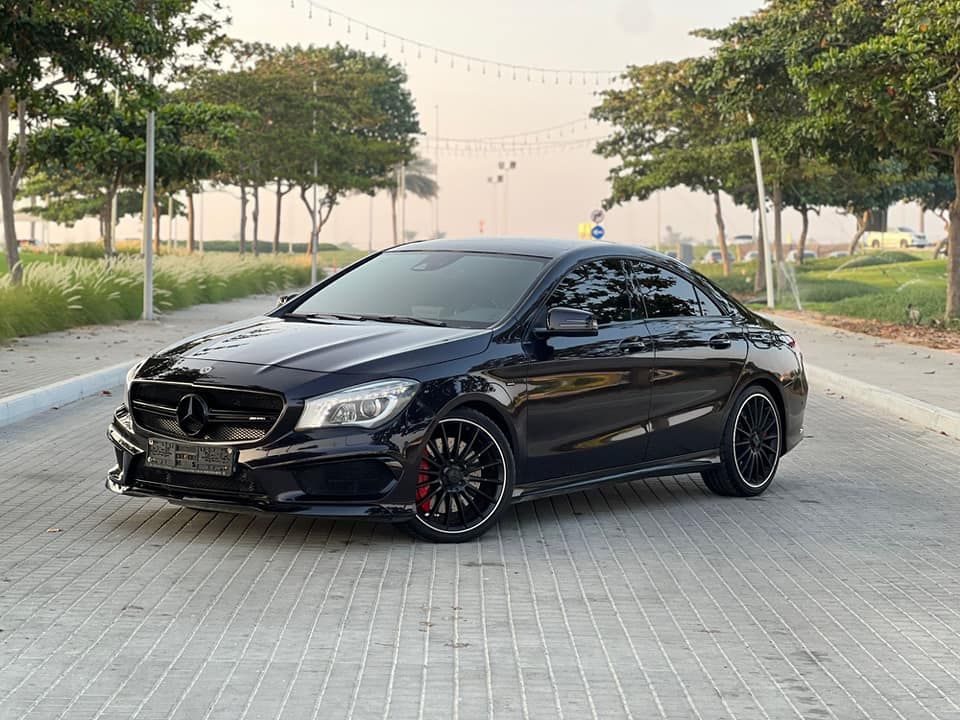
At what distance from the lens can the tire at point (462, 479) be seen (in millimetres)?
8070

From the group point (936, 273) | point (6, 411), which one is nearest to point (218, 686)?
point (6, 411)

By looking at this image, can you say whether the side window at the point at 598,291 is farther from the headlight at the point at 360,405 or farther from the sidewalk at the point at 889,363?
the sidewalk at the point at 889,363

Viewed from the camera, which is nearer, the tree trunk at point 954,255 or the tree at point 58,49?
the tree at point 58,49

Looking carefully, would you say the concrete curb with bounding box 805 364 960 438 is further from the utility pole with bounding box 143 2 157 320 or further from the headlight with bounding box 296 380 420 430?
the utility pole with bounding box 143 2 157 320

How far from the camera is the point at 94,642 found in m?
6.02

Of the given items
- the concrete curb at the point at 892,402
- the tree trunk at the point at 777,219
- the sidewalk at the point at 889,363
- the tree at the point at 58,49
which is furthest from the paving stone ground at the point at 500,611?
the tree trunk at the point at 777,219

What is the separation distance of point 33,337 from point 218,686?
1923 cm

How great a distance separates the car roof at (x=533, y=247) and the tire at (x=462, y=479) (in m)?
1.40

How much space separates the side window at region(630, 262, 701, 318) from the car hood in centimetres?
152

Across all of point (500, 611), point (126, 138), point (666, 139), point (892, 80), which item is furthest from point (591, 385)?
point (666, 139)

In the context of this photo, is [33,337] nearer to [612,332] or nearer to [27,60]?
[27,60]

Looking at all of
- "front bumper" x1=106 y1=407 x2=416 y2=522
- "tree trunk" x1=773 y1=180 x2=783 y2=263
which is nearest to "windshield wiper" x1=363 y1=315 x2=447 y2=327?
"front bumper" x1=106 y1=407 x2=416 y2=522

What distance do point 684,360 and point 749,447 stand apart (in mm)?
924

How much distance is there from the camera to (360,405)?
7.84 meters
